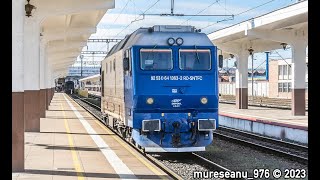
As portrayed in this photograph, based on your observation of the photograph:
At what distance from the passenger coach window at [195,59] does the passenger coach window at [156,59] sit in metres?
0.33

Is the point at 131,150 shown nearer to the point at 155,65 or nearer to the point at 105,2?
the point at 155,65

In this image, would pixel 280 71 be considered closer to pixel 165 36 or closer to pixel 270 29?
pixel 270 29

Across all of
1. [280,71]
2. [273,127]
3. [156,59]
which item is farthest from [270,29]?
[280,71]

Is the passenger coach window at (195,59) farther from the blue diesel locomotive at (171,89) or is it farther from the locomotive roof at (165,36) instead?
the locomotive roof at (165,36)

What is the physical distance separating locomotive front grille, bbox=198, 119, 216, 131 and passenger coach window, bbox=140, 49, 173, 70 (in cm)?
164

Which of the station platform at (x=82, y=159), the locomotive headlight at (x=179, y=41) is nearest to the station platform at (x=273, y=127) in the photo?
the station platform at (x=82, y=159)

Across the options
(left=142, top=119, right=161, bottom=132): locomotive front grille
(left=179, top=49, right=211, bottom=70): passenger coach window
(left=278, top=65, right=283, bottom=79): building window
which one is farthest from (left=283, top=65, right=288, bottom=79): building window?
(left=142, top=119, right=161, bottom=132): locomotive front grille

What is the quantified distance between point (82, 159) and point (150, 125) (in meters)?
1.89

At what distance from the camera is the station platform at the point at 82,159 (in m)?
9.90

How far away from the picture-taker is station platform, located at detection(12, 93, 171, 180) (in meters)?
9.90

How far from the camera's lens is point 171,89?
41.2 feet

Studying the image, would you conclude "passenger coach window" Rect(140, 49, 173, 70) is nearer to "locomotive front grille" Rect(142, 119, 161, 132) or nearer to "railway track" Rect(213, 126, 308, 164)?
"locomotive front grille" Rect(142, 119, 161, 132)
